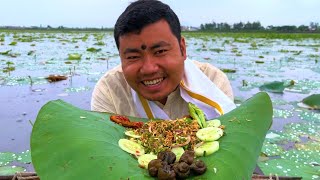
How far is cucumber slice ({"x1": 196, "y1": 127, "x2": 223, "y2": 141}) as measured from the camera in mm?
1474

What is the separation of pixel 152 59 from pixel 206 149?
1.91 ft

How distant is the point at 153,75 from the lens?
1788mm

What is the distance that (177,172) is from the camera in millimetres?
1161

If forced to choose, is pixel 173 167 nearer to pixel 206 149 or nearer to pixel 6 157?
pixel 206 149

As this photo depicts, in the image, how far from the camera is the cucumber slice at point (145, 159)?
1.24m

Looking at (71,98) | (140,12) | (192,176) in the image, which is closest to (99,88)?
(140,12)

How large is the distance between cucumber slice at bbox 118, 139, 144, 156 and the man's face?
436 millimetres

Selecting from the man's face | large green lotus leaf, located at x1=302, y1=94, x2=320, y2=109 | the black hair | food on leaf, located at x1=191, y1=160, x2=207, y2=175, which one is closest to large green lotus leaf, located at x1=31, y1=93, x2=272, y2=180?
food on leaf, located at x1=191, y1=160, x2=207, y2=175

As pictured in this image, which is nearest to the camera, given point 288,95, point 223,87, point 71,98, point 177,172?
point 177,172

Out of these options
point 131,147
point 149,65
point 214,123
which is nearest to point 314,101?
point 214,123

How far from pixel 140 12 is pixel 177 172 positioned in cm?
91

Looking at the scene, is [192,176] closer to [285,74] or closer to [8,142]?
[8,142]

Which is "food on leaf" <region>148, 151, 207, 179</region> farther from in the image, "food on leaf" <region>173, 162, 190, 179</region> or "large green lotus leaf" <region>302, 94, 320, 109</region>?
"large green lotus leaf" <region>302, 94, 320, 109</region>

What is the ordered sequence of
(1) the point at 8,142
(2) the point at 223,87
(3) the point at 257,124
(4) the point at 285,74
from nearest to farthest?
(3) the point at 257,124
(2) the point at 223,87
(1) the point at 8,142
(4) the point at 285,74
